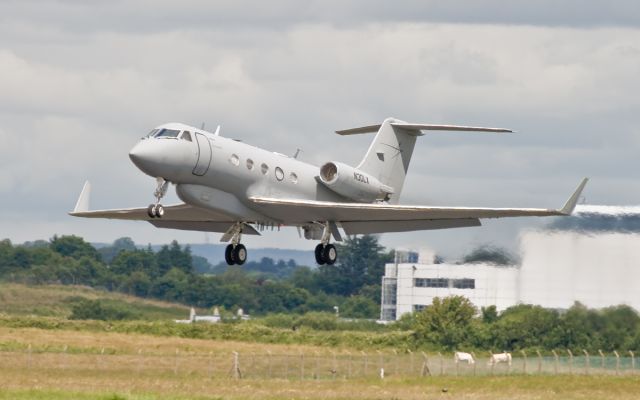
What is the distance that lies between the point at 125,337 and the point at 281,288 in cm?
3087

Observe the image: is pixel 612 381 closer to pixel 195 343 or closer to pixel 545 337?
pixel 545 337

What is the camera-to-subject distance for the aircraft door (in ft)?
150

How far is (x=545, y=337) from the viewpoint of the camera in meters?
61.0

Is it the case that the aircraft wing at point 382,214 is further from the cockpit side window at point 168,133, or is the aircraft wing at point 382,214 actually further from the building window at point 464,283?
the building window at point 464,283

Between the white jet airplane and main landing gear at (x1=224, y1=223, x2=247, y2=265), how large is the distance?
0.03 m

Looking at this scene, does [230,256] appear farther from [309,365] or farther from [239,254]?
[309,365]

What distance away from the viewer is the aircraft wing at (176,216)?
166 feet

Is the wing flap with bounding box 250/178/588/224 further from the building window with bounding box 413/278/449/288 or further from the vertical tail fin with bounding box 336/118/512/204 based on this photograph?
the building window with bounding box 413/278/449/288

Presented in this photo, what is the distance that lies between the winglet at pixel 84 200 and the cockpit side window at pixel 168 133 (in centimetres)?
707

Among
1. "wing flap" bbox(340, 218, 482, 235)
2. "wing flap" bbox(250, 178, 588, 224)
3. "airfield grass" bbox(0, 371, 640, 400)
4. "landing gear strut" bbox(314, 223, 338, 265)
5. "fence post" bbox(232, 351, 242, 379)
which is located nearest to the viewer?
"wing flap" bbox(250, 178, 588, 224)

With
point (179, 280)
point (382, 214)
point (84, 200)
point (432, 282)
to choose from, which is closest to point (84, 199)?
point (84, 200)

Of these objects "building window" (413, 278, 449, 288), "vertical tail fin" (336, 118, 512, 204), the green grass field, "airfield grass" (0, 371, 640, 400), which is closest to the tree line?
the green grass field

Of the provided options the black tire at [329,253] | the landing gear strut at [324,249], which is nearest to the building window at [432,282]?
the black tire at [329,253]

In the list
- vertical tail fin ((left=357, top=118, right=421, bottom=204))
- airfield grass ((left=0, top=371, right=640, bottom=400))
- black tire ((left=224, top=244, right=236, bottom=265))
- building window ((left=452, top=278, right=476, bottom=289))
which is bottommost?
airfield grass ((left=0, top=371, right=640, bottom=400))
